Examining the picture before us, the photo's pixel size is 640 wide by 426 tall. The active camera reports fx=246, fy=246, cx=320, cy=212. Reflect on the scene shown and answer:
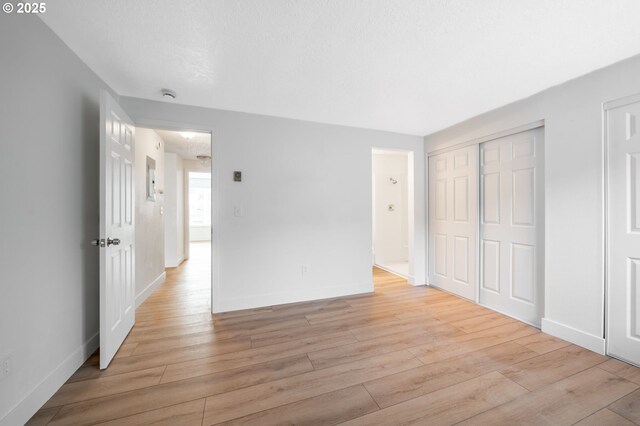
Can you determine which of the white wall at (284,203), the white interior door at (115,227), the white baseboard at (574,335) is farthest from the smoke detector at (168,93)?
the white baseboard at (574,335)

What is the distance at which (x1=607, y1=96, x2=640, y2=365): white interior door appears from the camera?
1.80 metres

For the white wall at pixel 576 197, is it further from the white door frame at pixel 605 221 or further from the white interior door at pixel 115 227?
the white interior door at pixel 115 227

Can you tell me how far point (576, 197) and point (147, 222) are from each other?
4.73 meters

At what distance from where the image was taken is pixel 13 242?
1280 millimetres

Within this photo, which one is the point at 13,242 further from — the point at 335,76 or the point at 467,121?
the point at 467,121

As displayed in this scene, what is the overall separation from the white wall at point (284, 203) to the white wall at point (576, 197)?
175 cm

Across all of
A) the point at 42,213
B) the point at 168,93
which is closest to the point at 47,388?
the point at 42,213

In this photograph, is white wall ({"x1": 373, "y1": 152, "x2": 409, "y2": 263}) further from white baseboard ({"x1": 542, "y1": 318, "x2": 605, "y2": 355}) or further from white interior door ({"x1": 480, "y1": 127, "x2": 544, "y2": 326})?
white baseboard ({"x1": 542, "y1": 318, "x2": 605, "y2": 355})

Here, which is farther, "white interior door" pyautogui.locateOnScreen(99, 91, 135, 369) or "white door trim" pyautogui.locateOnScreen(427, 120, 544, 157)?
"white door trim" pyautogui.locateOnScreen(427, 120, 544, 157)

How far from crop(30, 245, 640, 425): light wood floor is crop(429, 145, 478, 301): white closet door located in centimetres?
69

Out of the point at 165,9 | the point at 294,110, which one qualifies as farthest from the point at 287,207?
the point at 165,9

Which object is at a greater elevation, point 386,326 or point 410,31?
point 410,31

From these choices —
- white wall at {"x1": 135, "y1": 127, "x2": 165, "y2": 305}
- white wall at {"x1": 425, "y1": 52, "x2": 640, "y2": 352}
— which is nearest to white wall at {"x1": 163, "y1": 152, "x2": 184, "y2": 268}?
white wall at {"x1": 135, "y1": 127, "x2": 165, "y2": 305}

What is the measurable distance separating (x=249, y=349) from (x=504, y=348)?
211 centimetres
